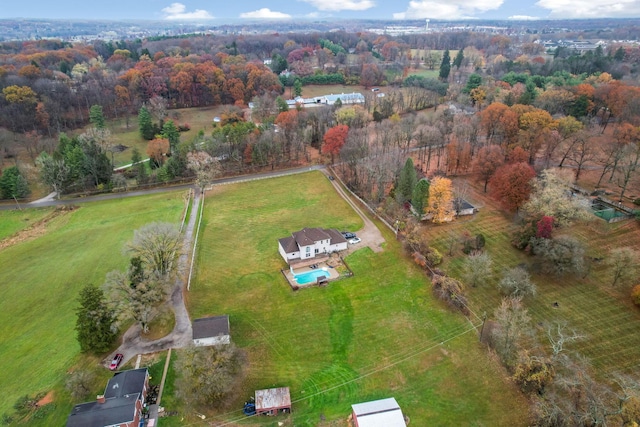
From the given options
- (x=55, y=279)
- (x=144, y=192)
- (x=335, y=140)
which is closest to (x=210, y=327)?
(x=55, y=279)

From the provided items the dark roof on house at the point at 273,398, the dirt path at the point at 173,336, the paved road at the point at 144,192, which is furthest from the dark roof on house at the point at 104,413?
the paved road at the point at 144,192

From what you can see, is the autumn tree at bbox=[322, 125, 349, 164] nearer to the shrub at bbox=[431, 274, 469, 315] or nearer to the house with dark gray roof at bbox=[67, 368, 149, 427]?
the shrub at bbox=[431, 274, 469, 315]

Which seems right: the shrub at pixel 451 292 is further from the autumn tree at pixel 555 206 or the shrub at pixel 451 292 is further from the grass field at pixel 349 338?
the autumn tree at pixel 555 206

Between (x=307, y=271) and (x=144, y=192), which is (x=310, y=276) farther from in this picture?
(x=144, y=192)

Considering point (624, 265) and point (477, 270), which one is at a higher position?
point (624, 265)

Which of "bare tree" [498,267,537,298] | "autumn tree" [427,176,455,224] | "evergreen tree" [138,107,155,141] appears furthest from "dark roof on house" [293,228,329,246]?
"evergreen tree" [138,107,155,141]
